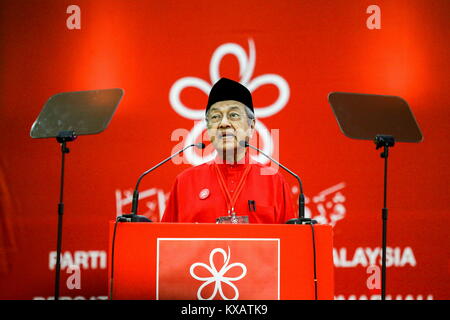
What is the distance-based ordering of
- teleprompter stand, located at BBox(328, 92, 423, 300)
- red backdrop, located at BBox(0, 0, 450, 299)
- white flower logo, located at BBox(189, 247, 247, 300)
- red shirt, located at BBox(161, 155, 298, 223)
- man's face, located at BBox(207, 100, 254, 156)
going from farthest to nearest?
red backdrop, located at BBox(0, 0, 450, 299) → teleprompter stand, located at BBox(328, 92, 423, 300) → man's face, located at BBox(207, 100, 254, 156) → red shirt, located at BBox(161, 155, 298, 223) → white flower logo, located at BBox(189, 247, 247, 300)

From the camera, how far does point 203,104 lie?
11.4 ft

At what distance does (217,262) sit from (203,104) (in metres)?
2.15

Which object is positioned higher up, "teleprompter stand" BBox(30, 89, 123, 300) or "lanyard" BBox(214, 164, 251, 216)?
"teleprompter stand" BBox(30, 89, 123, 300)

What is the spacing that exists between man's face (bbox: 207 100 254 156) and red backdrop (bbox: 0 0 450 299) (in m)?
0.79

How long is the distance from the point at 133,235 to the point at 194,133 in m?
2.00

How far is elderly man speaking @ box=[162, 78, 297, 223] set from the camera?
2.38 metres

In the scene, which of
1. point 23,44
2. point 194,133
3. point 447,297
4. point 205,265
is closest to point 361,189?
point 447,297

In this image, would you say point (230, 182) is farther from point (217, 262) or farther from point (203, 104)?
point (217, 262)

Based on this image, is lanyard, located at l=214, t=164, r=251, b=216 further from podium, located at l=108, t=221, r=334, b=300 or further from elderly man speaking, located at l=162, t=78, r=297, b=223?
podium, located at l=108, t=221, r=334, b=300

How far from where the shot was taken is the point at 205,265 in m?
1.45

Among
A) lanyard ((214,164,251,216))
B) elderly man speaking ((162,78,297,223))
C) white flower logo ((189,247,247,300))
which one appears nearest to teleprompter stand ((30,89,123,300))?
elderly man speaking ((162,78,297,223))

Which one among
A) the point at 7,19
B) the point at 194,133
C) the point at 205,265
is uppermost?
the point at 7,19

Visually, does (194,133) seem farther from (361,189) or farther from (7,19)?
(7,19)

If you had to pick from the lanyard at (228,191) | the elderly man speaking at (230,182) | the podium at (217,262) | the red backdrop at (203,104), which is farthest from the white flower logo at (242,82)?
the podium at (217,262)
